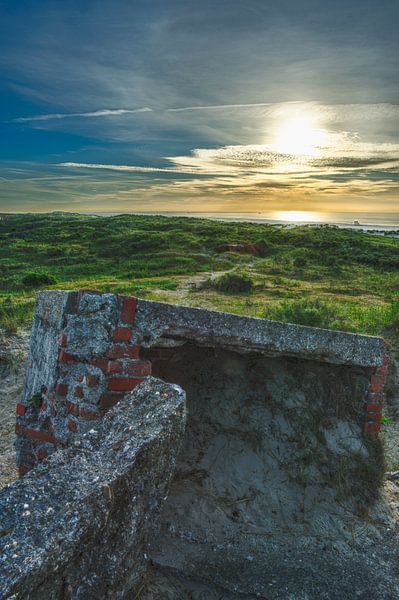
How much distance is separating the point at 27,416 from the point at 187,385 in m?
1.52

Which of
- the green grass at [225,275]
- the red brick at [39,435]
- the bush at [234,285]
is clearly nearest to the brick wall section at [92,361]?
the red brick at [39,435]

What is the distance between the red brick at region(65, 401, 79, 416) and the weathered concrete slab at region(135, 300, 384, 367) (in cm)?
75

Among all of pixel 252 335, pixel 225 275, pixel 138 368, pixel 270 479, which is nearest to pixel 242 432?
pixel 270 479

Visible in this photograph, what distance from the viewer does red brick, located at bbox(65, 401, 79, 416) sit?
11.8 feet

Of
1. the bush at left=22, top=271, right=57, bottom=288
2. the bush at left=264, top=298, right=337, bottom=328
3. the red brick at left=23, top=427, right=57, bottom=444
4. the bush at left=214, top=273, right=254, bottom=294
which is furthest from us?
the bush at left=22, top=271, right=57, bottom=288

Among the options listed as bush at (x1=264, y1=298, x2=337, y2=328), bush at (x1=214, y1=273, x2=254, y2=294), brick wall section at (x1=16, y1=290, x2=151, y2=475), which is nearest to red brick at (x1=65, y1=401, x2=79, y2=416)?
brick wall section at (x1=16, y1=290, x2=151, y2=475)

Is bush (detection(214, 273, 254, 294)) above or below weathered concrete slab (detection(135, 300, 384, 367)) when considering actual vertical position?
below

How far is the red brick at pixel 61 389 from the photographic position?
3.71m

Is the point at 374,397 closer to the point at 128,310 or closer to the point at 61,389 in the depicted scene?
the point at 128,310

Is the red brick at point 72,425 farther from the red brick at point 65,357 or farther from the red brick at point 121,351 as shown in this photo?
the red brick at point 121,351

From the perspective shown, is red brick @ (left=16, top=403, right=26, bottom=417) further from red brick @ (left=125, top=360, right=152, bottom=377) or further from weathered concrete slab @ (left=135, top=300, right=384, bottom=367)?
weathered concrete slab @ (left=135, top=300, right=384, bottom=367)

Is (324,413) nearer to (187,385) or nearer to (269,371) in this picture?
(269,371)

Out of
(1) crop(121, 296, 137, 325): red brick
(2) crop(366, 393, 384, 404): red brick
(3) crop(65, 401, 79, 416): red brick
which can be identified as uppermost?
(1) crop(121, 296, 137, 325): red brick

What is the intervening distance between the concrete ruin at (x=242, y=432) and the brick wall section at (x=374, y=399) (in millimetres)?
12
